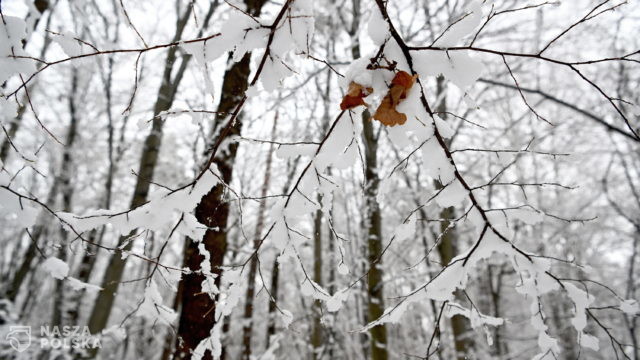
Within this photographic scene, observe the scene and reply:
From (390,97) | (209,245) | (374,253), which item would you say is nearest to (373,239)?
(374,253)

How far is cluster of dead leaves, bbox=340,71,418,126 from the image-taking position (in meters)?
0.94

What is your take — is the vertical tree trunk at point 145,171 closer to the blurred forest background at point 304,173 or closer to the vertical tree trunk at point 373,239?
the blurred forest background at point 304,173

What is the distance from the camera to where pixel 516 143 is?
22.7ft

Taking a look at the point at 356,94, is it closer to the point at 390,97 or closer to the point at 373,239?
the point at 390,97

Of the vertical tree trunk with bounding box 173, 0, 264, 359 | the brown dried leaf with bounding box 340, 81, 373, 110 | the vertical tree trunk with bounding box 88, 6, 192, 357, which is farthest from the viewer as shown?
the vertical tree trunk with bounding box 88, 6, 192, 357

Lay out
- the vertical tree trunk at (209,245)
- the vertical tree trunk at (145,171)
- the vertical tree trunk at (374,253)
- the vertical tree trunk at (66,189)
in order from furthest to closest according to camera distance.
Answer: the vertical tree trunk at (66,189)
the vertical tree trunk at (145,171)
the vertical tree trunk at (374,253)
the vertical tree trunk at (209,245)

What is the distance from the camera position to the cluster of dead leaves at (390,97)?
94 centimetres

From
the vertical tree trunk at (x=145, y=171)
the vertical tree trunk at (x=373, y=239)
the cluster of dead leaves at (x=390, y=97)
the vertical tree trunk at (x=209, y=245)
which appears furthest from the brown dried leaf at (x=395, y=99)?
the vertical tree trunk at (x=145, y=171)

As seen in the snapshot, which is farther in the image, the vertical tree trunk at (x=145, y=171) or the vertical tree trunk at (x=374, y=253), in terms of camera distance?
the vertical tree trunk at (x=145, y=171)

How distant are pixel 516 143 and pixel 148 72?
6915 millimetres

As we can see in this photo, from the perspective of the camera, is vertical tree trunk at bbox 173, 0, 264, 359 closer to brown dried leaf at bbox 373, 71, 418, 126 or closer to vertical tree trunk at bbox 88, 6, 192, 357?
brown dried leaf at bbox 373, 71, 418, 126

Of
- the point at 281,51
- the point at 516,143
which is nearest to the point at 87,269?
the point at 281,51

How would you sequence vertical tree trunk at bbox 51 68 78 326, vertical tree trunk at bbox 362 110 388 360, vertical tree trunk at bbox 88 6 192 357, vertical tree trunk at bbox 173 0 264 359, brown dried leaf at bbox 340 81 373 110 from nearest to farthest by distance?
brown dried leaf at bbox 340 81 373 110 < vertical tree trunk at bbox 173 0 264 359 < vertical tree trunk at bbox 362 110 388 360 < vertical tree trunk at bbox 88 6 192 357 < vertical tree trunk at bbox 51 68 78 326

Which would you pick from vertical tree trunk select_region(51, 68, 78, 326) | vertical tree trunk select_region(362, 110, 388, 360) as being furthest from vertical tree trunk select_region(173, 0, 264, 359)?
vertical tree trunk select_region(51, 68, 78, 326)
